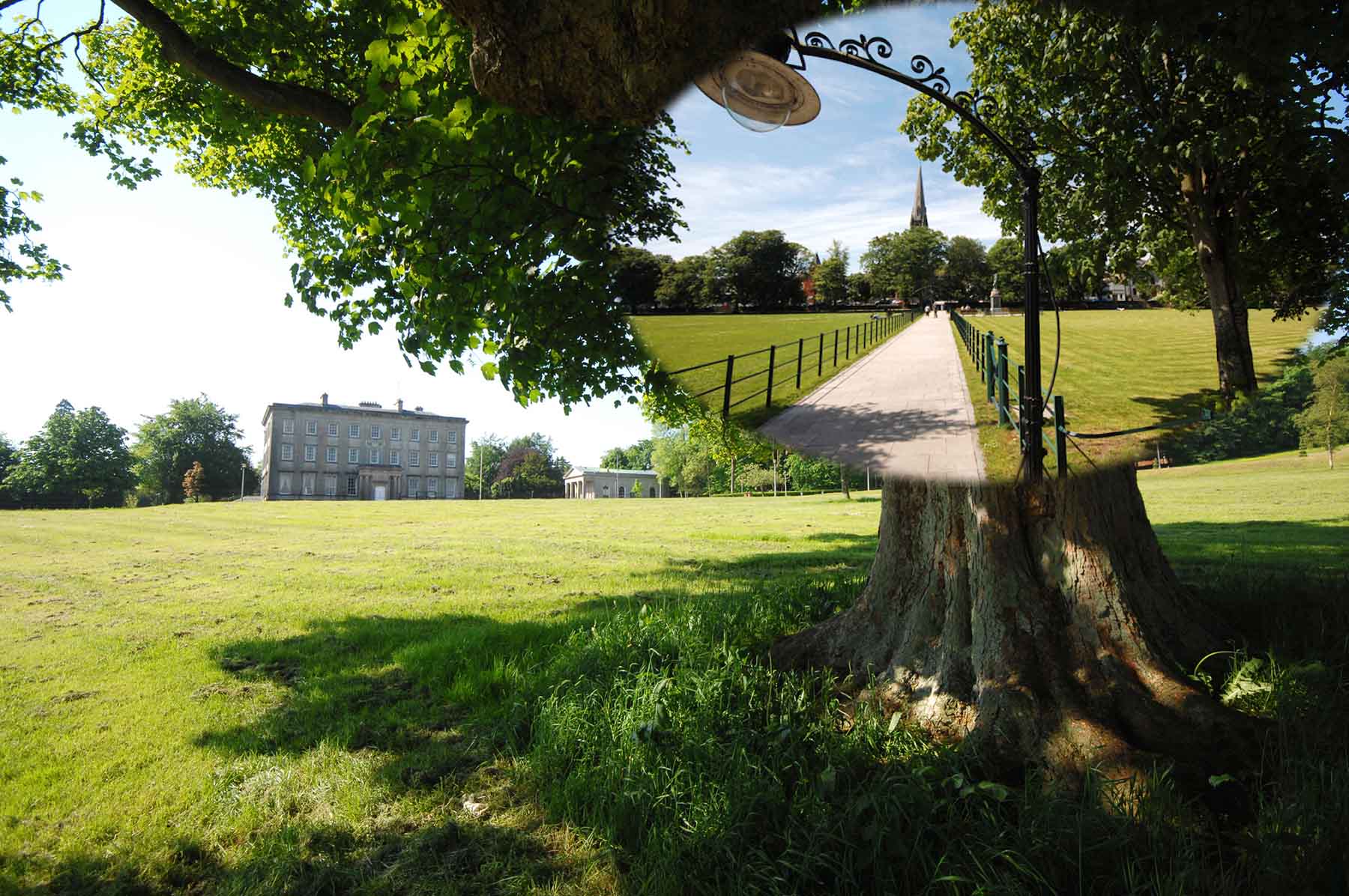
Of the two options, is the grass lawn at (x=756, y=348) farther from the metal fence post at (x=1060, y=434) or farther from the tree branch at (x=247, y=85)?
the tree branch at (x=247, y=85)

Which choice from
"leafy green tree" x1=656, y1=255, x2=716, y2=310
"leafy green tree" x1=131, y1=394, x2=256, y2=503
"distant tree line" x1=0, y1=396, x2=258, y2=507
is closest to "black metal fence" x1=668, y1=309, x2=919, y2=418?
"leafy green tree" x1=656, y1=255, x2=716, y2=310

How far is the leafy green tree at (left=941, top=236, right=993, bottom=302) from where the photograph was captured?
1.45 meters

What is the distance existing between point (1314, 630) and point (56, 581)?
17.2m

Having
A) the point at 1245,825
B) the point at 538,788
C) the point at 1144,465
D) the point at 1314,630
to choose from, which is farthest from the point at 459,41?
the point at 1314,630

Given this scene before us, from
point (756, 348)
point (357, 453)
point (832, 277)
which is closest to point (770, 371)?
point (756, 348)

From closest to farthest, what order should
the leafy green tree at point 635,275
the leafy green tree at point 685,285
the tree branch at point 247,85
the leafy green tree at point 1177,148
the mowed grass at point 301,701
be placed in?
the leafy green tree at point 1177,148 → the leafy green tree at point 685,285 → the leafy green tree at point 635,275 → the mowed grass at point 301,701 → the tree branch at point 247,85

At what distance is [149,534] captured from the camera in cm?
2147

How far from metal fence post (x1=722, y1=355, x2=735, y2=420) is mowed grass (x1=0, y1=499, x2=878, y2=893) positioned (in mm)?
822

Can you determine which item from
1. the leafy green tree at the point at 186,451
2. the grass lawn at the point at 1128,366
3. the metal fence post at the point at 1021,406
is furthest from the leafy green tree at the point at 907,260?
the leafy green tree at the point at 186,451

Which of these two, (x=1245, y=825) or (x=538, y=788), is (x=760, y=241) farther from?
(x=538, y=788)

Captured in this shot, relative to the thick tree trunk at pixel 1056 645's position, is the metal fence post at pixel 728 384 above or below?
above

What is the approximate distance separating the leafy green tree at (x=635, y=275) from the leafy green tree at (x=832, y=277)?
54 centimetres

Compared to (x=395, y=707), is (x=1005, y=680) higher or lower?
higher

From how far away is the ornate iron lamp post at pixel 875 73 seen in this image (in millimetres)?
1393
